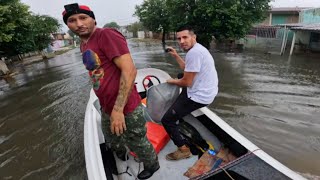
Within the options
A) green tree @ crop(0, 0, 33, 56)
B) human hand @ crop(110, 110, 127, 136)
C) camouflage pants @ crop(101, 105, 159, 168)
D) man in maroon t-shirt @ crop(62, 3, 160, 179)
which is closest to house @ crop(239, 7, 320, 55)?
green tree @ crop(0, 0, 33, 56)

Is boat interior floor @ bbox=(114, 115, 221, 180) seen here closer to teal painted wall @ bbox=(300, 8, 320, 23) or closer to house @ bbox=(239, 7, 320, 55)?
house @ bbox=(239, 7, 320, 55)

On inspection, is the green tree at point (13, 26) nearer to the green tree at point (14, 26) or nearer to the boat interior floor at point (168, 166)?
the green tree at point (14, 26)

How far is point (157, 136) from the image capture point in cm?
386

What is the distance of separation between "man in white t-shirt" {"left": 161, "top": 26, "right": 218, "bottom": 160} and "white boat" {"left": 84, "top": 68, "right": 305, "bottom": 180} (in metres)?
0.29

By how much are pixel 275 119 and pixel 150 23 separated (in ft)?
98.3

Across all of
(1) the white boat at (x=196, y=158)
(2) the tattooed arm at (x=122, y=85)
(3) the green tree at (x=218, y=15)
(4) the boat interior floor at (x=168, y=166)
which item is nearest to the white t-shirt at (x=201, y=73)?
(1) the white boat at (x=196, y=158)

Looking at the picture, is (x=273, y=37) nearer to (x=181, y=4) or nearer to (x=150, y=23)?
(x=181, y=4)

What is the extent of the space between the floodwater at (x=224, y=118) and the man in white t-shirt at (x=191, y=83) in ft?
6.80

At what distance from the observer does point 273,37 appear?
19.9 meters

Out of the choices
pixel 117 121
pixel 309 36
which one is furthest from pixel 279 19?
A: pixel 117 121

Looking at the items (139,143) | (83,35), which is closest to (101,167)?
(139,143)

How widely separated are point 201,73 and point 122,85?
149 centimetres

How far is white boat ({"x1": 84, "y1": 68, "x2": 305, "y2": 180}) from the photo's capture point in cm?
251

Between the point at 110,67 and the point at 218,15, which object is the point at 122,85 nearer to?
the point at 110,67
